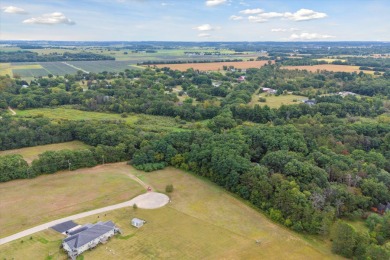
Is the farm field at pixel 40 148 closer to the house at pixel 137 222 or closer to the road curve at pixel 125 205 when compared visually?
the road curve at pixel 125 205

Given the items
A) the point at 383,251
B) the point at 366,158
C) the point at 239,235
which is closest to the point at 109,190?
the point at 239,235

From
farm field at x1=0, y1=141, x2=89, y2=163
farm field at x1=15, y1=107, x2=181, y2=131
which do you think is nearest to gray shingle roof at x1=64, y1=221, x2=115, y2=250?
farm field at x1=0, y1=141, x2=89, y2=163

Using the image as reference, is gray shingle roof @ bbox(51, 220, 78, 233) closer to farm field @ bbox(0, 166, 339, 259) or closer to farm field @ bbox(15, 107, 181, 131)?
farm field @ bbox(0, 166, 339, 259)

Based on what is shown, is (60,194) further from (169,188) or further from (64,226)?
(169,188)

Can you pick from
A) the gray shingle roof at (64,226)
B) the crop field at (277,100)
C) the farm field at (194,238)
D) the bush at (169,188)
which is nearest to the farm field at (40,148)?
the bush at (169,188)

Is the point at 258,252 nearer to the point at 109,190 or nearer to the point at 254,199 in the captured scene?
the point at 254,199
